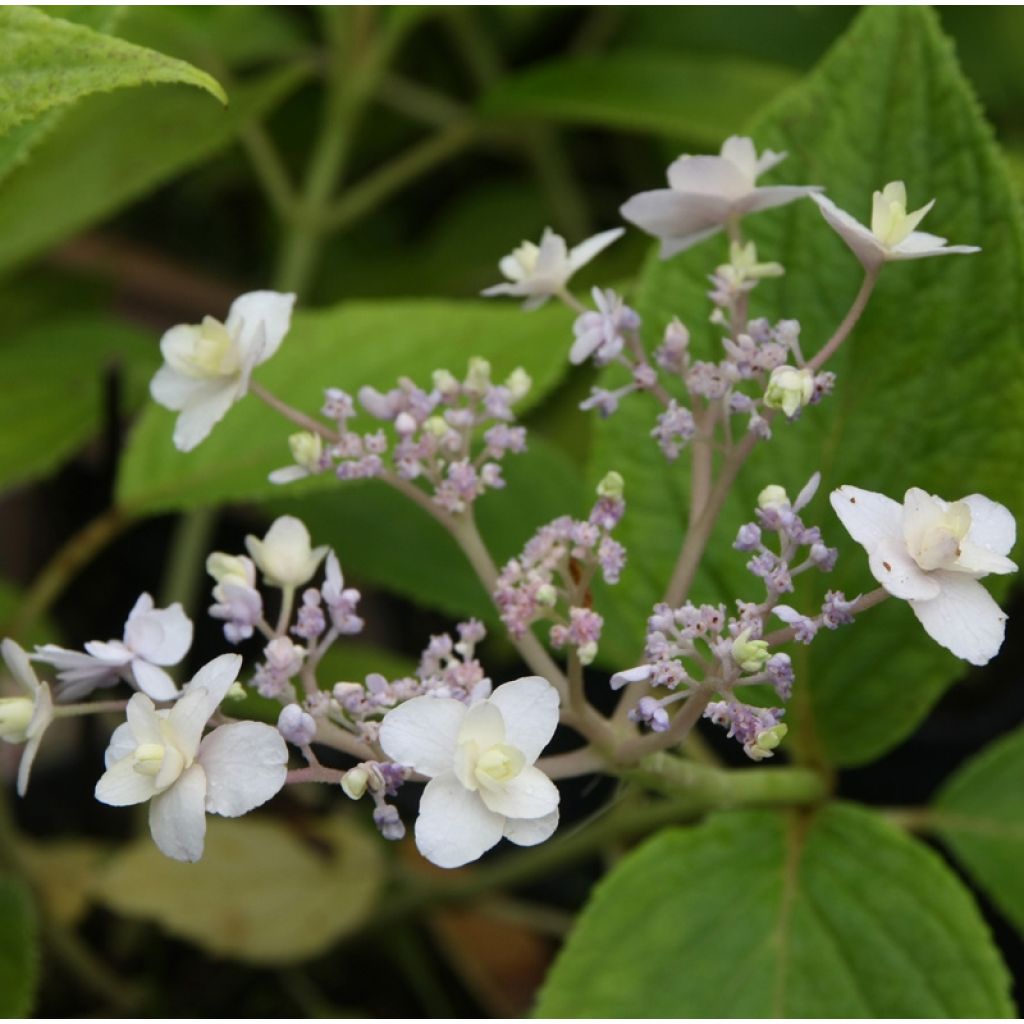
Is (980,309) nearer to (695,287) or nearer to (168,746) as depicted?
(695,287)

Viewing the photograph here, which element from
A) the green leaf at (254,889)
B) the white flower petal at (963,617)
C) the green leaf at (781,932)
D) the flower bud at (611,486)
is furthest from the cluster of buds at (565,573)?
the green leaf at (254,889)

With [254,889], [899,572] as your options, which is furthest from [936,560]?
[254,889]

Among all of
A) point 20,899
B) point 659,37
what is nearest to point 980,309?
point 20,899

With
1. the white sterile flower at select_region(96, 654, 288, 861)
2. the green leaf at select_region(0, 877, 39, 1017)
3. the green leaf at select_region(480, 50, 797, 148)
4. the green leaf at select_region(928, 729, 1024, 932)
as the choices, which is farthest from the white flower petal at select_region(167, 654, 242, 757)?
the green leaf at select_region(480, 50, 797, 148)

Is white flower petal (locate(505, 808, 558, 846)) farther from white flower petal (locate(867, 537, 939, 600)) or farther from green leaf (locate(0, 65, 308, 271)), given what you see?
green leaf (locate(0, 65, 308, 271))

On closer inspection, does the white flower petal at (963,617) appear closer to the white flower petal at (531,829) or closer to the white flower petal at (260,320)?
the white flower petal at (531,829)

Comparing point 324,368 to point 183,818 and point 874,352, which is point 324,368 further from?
point 183,818
